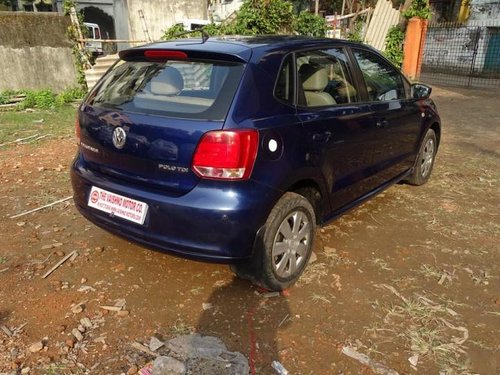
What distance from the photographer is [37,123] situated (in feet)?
27.6

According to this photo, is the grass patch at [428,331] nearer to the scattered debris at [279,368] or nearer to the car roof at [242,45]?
the scattered debris at [279,368]

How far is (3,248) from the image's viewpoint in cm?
368

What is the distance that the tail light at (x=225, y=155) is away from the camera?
252 cm

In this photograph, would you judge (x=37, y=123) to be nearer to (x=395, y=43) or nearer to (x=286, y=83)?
(x=286, y=83)

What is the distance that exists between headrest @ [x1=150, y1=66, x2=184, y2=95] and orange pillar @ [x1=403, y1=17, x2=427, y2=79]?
388 inches

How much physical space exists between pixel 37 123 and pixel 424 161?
701 cm

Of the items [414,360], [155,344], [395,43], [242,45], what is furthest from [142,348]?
[395,43]

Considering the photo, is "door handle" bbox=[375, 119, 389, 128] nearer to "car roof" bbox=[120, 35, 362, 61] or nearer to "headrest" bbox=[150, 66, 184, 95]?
"car roof" bbox=[120, 35, 362, 61]

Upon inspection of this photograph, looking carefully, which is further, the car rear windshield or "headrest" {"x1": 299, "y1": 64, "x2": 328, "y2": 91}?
"headrest" {"x1": 299, "y1": 64, "x2": 328, "y2": 91}

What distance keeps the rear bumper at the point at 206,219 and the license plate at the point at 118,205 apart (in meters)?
0.04


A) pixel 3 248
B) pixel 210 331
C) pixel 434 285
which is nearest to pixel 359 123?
pixel 434 285

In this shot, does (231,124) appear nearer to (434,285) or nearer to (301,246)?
(301,246)

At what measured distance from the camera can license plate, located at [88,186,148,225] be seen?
9.07 ft

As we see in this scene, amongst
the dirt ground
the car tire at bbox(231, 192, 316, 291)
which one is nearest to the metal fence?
the dirt ground
